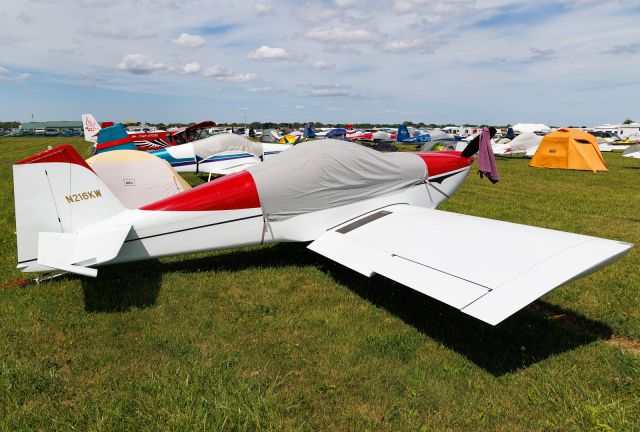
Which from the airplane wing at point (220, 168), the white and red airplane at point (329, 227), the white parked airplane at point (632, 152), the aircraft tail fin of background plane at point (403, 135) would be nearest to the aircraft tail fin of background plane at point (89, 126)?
the airplane wing at point (220, 168)

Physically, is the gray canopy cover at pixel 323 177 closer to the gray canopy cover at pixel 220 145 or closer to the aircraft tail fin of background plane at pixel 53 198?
the aircraft tail fin of background plane at pixel 53 198

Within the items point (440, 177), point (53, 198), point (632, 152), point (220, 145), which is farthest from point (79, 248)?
point (632, 152)

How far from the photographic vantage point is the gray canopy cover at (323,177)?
5172 mm

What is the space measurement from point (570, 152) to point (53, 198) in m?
21.2

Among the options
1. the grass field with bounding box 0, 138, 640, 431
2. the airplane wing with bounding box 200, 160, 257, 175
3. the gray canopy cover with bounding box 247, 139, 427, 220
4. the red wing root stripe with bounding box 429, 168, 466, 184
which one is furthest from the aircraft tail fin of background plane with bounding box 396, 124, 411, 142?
the grass field with bounding box 0, 138, 640, 431

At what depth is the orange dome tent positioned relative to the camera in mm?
Answer: 18828

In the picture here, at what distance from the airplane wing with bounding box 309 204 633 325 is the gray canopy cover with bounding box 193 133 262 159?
9640 mm

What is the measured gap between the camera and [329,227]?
18.0ft

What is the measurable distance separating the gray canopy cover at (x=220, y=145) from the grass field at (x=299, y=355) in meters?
8.76

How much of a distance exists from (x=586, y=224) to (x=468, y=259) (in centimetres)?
613

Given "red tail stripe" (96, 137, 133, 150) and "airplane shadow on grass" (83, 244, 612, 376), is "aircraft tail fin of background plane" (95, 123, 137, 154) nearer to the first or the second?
"red tail stripe" (96, 137, 133, 150)

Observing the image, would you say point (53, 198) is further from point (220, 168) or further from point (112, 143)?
point (112, 143)

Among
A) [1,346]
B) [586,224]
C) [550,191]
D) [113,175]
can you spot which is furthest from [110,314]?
[550,191]

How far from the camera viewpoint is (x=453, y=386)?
10.0ft
